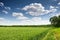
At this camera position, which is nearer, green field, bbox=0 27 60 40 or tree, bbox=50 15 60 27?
green field, bbox=0 27 60 40

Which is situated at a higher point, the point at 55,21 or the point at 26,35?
the point at 55,21

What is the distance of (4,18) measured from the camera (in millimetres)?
31562

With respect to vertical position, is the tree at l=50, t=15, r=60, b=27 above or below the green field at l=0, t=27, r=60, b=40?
above

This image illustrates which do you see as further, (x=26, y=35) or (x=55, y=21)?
(x=55, y=21)

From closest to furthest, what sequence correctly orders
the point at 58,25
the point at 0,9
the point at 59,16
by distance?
1. the point at 0,9
2. the point at 58,25
3. the point at 59,16

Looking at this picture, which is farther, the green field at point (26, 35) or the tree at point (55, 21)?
the tree at point (55, 21)

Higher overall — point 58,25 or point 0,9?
point 0,9

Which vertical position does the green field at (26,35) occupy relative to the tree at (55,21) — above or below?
below

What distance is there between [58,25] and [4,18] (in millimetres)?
20875

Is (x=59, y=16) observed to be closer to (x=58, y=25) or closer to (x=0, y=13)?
(x=58, y=25)

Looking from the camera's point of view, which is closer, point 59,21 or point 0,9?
point 0,9

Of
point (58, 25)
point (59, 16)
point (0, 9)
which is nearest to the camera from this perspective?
point (0, 9)

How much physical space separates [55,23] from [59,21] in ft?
4.74

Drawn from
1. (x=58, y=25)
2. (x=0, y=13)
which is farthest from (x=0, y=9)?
(x=58, y=25)
